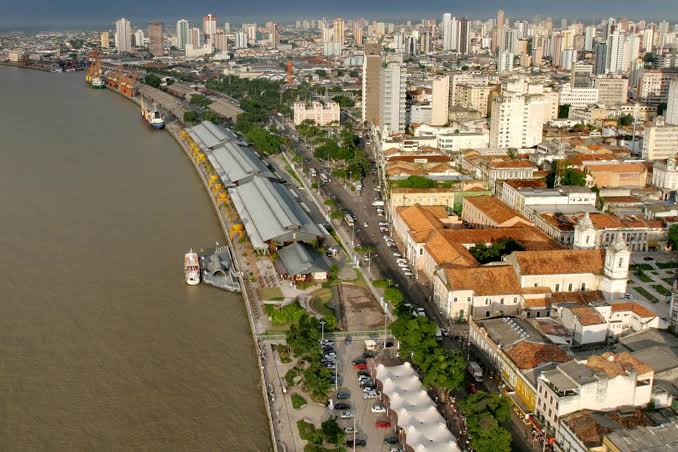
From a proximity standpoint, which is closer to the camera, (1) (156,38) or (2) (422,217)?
(2) (422,217)

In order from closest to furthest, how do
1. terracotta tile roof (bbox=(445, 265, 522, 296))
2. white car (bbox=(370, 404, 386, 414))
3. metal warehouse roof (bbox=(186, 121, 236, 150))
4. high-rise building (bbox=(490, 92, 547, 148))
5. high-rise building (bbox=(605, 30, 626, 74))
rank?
white car (bbox=(370, 404, 386, 414)) < terracotta tile roof (bbox=(445, 265, 522, 296)) < metal warehouse roof (bbox=(186, 121, 236, 150)) < high-rise building (bbox=(490, 92, 547, 148)) < high-rise building (bbox=(605, 30, 626, 74))

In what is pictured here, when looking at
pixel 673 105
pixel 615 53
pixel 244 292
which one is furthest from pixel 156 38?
pixel 244 292

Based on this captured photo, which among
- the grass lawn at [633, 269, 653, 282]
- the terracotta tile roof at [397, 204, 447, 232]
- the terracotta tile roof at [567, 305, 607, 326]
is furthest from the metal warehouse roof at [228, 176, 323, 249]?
→ the grass lawn at [633, 269, 653, 282]

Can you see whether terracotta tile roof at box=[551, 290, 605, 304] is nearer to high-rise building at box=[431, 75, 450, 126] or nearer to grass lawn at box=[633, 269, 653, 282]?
grass lawn at box=[633, 269, 653, 282]

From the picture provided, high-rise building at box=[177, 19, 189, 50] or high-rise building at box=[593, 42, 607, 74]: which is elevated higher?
high-rise building at box=[177, 19, 189, 50]

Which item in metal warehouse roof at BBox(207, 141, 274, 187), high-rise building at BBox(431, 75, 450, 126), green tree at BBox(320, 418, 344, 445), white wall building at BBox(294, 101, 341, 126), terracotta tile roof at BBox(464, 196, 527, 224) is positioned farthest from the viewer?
white wall building at BBox(294, 101, 341, 126)

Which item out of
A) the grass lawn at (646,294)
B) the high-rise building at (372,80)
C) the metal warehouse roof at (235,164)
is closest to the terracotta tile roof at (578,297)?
the grass lawn at (646,294)

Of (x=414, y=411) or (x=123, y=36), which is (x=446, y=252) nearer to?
(x=414, y=411)
